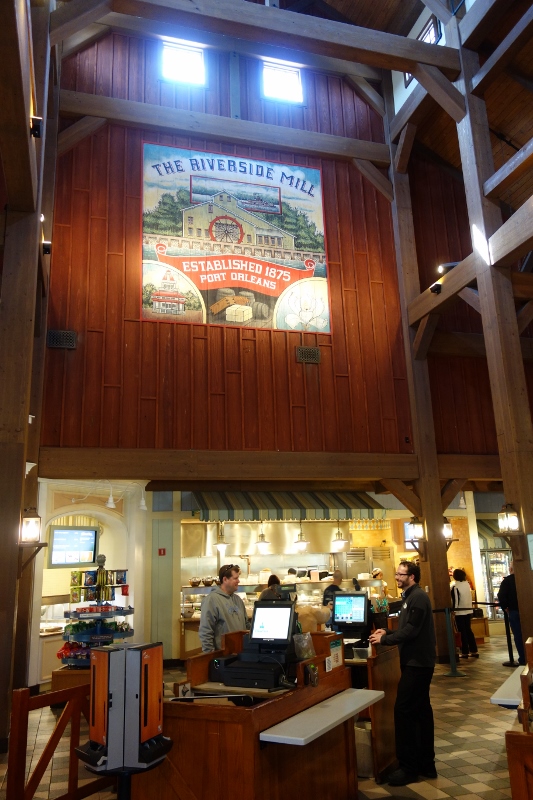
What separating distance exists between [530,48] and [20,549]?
402 inches

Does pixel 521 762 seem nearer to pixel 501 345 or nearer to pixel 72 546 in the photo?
pixel 501 345

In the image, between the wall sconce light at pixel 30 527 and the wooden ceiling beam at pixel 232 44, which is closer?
the wall sconce light at pixel 30 527

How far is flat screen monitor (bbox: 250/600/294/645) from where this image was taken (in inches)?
154

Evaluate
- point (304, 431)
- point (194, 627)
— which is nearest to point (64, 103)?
point (304, 431)

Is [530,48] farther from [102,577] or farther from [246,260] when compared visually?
[102,577]

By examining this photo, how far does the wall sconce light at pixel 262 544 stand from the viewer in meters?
12.0

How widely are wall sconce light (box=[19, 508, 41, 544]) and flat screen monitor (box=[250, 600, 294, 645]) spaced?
3923 millimetres

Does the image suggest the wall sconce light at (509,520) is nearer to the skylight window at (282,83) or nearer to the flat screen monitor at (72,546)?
the flat screen monitor at (72,546)

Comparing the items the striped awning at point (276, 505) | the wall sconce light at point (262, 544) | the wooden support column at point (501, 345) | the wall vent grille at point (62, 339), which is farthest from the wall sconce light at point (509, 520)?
the wall vent grille at point (62, 339)

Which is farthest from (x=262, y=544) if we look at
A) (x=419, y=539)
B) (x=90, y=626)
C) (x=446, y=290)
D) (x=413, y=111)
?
(x=413, y=111)

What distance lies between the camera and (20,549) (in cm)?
709

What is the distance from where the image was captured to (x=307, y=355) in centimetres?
1052

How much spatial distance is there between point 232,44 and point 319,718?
36.8ft

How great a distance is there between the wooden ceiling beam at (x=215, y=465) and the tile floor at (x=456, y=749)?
296 centimetres
